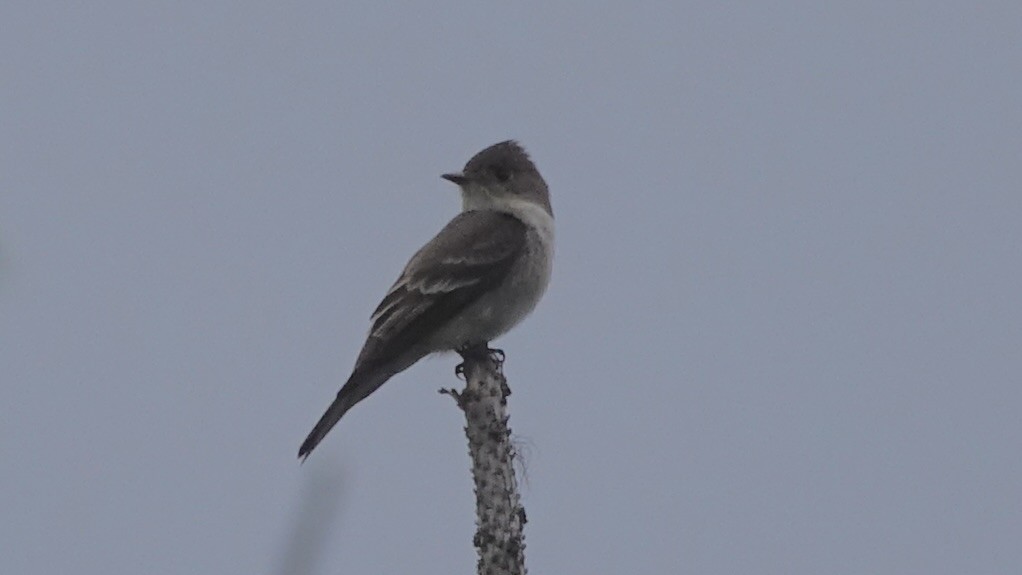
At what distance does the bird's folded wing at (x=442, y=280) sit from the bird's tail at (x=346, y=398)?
9cm

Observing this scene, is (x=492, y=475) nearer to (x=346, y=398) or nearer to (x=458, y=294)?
(x=346, y=398)

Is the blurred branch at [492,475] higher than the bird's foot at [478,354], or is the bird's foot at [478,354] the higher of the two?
the bird's foot at [478,354]

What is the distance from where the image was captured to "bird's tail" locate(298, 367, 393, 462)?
7259 millimetres

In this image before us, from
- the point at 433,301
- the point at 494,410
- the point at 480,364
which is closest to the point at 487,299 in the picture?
the point at 433,301

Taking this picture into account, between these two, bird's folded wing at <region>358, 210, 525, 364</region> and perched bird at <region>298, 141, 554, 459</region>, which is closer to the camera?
perched bird at <region>298, 141, 554, 459</region>

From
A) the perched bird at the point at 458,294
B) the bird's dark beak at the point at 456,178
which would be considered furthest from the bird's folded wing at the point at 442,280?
the bird's dark beak at the point at 456,178

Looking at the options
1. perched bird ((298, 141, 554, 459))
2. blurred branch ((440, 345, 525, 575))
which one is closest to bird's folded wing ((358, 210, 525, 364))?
perched bird ((298, 141, 554, 459))

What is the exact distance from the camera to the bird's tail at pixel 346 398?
23.8ft

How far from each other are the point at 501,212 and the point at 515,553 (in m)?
4.80

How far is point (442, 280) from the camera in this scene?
8367 mm

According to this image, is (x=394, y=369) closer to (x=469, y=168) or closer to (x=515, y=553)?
(x=469, y=168)

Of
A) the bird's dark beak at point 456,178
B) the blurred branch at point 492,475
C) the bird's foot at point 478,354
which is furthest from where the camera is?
the bird's dark beak at point 456,178

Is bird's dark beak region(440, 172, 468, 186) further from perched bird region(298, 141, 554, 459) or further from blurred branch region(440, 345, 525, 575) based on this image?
blurred branch region(440, 345, 525, 575)

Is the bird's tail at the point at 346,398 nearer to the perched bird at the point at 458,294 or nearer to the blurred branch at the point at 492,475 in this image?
the perched bird at the point at 458,294
